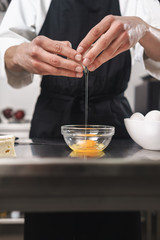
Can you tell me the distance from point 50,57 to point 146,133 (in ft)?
1.12

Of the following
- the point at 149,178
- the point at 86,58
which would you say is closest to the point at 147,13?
the point at 86,58

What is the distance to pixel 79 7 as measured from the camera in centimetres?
110

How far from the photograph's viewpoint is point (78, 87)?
1026 millimetres

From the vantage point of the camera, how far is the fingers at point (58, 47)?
72cm

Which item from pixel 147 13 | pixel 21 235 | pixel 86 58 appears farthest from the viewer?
pixel 21 235

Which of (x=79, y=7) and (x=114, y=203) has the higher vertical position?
(x=79, y=7)

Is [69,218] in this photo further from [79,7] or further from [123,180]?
[79,7]

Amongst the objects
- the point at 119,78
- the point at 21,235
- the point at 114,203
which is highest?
the point at 119,78

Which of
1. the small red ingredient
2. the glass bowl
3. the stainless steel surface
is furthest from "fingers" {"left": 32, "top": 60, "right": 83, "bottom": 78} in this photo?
the small red ingredient

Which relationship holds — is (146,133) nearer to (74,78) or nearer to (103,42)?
(103,42)

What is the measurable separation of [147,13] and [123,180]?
78 cm

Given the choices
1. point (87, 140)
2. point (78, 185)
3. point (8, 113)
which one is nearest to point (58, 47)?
point (87, 140)

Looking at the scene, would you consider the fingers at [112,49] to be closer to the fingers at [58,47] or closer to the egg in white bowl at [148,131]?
the fingers at [58,47]

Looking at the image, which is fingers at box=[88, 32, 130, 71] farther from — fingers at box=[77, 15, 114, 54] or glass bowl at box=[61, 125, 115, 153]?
glass bowl at box=[61, 125, 115, 153]
